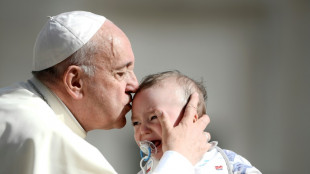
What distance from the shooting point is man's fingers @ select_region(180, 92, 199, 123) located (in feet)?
8.71

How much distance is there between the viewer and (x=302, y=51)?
6.69 meters

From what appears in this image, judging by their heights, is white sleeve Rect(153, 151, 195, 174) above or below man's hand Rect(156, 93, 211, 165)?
below

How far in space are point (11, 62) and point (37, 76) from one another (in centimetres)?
388

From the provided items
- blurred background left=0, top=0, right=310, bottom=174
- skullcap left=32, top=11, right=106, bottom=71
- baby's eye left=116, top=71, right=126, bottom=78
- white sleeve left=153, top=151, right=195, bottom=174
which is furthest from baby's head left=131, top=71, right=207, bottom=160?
blurred background left=0, top=0, right=310, bottom=174

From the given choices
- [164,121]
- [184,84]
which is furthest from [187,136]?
[184,84]

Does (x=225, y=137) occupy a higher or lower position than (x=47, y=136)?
lower

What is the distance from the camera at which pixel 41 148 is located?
2166mm

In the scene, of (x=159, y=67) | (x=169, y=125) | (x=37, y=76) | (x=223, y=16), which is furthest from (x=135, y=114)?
(x=223, y=16)

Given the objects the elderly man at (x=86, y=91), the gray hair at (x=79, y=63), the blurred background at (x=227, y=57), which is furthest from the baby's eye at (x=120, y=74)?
the blurred background at (x=227, y=57)

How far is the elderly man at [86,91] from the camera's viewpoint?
2.32m

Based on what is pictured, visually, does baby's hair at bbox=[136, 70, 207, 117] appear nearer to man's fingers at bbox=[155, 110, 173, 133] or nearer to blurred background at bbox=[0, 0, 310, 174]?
man's fingers at bbox=[155, 110, 173, 133]

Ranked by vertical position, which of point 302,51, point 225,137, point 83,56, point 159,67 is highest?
point 83,56

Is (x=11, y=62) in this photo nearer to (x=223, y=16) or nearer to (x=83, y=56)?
(x=223, y=16)

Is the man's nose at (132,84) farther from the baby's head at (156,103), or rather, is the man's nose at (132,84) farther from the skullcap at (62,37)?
the skullcap at (62,37)
